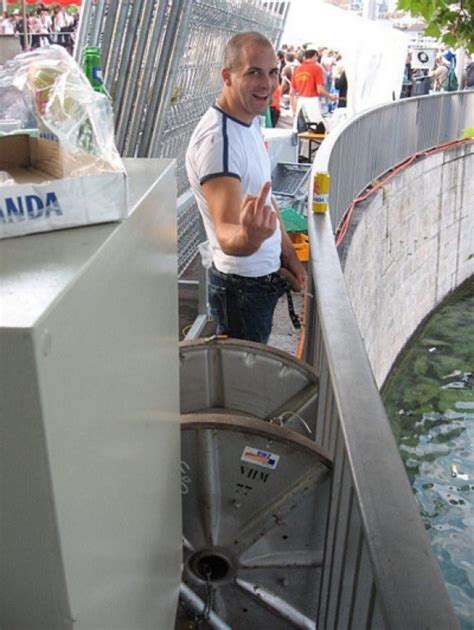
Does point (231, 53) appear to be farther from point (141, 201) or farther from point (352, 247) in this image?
point (352, 247)

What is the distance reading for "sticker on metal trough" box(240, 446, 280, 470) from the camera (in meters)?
2.20

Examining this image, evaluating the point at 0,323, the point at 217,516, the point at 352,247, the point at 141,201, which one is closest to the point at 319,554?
the point at 217,516

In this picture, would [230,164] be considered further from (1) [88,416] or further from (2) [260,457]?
(1) [88,416]

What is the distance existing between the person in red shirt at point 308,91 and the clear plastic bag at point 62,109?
41.7 feet

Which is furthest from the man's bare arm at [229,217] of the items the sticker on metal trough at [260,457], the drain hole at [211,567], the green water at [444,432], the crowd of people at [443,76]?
the crowd of people at [443,76]

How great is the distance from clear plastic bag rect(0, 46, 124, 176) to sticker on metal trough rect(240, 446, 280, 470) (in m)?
1.15

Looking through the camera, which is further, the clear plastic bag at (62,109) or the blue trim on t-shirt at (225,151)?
the blue trim on t-shirt at (225,151)

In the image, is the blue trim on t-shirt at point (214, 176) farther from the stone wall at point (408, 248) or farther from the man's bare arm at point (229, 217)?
the stone wall at point (408, 248)

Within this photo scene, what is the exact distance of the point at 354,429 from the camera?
1451mm

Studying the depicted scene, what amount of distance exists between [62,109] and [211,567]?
4.90 feet

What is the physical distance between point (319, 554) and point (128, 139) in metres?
3.04

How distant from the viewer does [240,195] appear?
2809mm

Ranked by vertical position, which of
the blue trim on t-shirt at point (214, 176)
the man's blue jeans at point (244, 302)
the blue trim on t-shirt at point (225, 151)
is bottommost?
the man's blue jeans at point (244, 302)

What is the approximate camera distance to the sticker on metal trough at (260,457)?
7.22 feet
